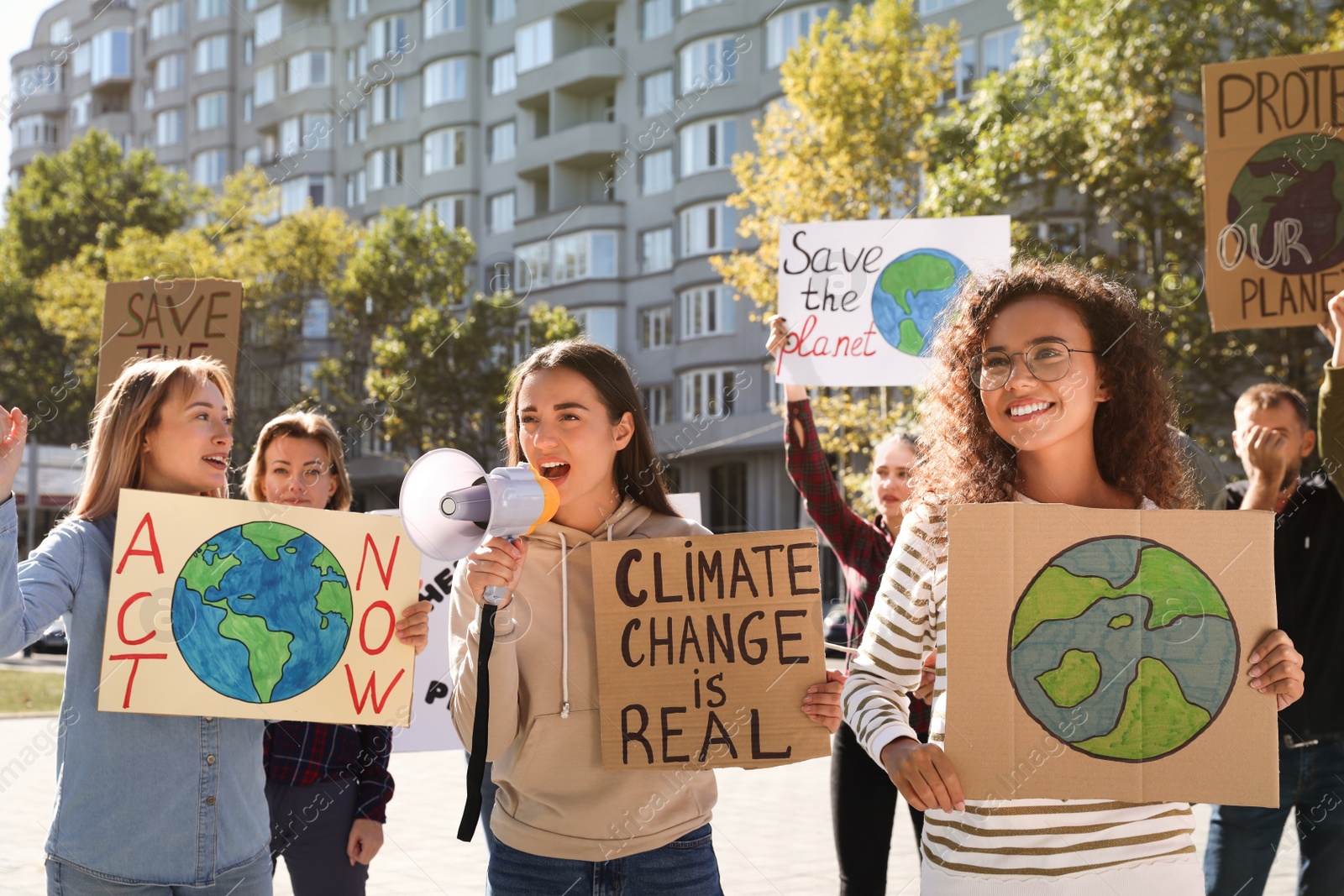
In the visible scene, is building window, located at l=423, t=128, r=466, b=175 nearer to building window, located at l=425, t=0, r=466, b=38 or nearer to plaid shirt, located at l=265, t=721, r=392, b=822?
building window, located at l=425, t=0, r=466, b=38

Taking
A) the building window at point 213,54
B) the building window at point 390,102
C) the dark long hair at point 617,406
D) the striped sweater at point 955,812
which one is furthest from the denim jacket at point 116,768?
the building window at point 213,54

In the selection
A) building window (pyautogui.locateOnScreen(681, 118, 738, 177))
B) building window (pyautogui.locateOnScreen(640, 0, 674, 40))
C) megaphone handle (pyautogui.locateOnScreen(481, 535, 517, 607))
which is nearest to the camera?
megaphone handle (pyautogui.locateOnScreen(481, 535, 517, 607))

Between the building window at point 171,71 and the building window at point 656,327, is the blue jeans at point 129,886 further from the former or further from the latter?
the building window at point 171,71

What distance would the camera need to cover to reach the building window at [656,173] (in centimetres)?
3756

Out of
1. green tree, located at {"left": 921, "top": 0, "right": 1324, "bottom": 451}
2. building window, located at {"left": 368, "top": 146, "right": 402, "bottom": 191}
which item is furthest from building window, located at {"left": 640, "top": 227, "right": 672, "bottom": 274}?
green tree, located at {"left": 921, "top": 0, "right": 1324, "bottom": 451}

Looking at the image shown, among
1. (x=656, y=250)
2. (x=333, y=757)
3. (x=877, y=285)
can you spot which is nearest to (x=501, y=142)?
(x=656, y=250)

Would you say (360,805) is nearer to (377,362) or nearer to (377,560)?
(377,560)

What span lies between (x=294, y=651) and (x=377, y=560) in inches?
10.8

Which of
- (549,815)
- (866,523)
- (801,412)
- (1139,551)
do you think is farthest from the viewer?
(866,523)

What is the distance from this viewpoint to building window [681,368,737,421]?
33.8 metres

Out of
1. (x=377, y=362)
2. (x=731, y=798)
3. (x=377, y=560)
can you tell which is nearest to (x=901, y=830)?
(x=731, y=798)

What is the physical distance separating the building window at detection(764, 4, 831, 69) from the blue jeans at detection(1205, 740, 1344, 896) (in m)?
30.6

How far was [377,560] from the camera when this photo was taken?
301 cm

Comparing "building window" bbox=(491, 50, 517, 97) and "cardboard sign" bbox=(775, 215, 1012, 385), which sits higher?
"building window" bbox=(491, 50, 517, 97)
